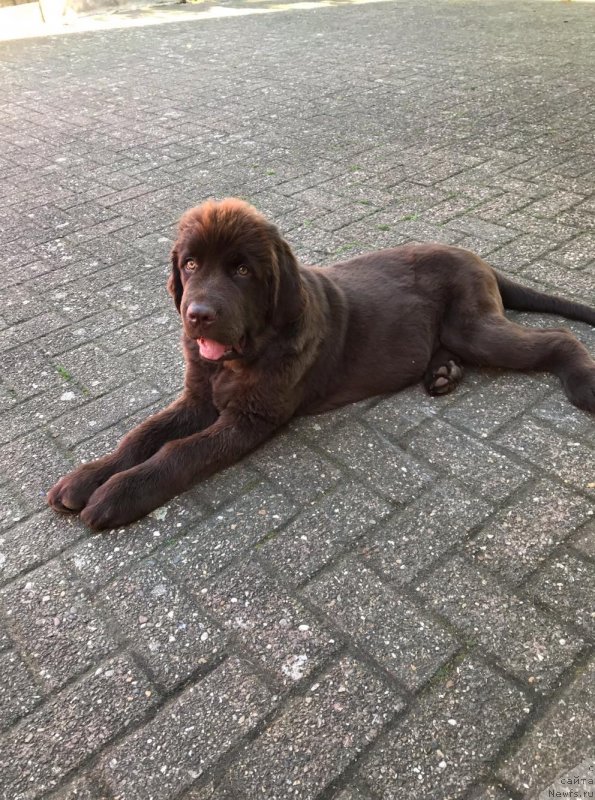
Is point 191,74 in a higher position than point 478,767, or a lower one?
higher

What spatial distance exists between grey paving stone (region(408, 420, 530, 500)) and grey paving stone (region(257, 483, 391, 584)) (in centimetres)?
41

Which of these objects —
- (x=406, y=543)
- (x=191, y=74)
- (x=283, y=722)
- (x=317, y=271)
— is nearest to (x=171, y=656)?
(x=283, y=722)

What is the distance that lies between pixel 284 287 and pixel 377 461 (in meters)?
0.98

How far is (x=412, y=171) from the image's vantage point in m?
6.54

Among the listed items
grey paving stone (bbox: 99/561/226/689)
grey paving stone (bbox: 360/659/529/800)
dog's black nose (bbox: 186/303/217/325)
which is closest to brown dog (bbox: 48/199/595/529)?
dog's black nose (bbox: 186/303/217/325)

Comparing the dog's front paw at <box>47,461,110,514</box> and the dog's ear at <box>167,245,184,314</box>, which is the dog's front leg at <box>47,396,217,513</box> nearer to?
the dog's front paw at <box>47,461,110,514</box>

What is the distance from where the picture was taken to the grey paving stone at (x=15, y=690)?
2326 mm

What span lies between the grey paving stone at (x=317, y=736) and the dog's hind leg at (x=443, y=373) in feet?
5.77

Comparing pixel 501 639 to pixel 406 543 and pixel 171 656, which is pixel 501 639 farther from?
pixel 171 656

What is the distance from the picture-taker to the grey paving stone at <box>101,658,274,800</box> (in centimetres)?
210

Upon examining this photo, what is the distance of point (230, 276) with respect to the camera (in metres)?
2.94

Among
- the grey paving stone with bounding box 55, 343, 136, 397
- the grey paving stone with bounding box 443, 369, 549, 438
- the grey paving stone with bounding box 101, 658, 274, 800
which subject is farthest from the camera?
the grey paving stone with bounding box 55, 343, 136, 397

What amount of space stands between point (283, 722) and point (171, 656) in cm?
51

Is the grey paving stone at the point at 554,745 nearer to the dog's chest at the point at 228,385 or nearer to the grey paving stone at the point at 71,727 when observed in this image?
the grey paving stone at the point at 71,727
